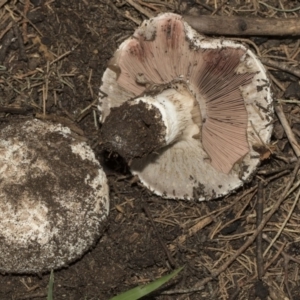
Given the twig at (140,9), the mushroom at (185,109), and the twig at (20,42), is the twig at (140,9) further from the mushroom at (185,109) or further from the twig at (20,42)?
the twig at (20,42)

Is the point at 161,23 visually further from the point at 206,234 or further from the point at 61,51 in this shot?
the point at 206,234

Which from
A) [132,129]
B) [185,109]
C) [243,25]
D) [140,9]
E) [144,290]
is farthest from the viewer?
[140,9]

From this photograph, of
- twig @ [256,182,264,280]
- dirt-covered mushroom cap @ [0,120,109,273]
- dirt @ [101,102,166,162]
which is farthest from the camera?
twig @ [256,182,264,280]

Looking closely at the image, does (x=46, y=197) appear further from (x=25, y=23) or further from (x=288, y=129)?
(x=288, y=129)

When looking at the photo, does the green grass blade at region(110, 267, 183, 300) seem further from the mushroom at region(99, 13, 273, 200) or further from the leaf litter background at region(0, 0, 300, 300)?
the mushroom at region(99, 13, 273, 200)

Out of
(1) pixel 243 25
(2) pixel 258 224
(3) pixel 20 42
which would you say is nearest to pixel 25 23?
(3) pixel 20 42

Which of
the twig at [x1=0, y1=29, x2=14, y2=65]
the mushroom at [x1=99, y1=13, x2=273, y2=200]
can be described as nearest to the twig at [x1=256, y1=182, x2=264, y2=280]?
the mushroom at [x1=99, y1=13, x2=273, y2=200]
